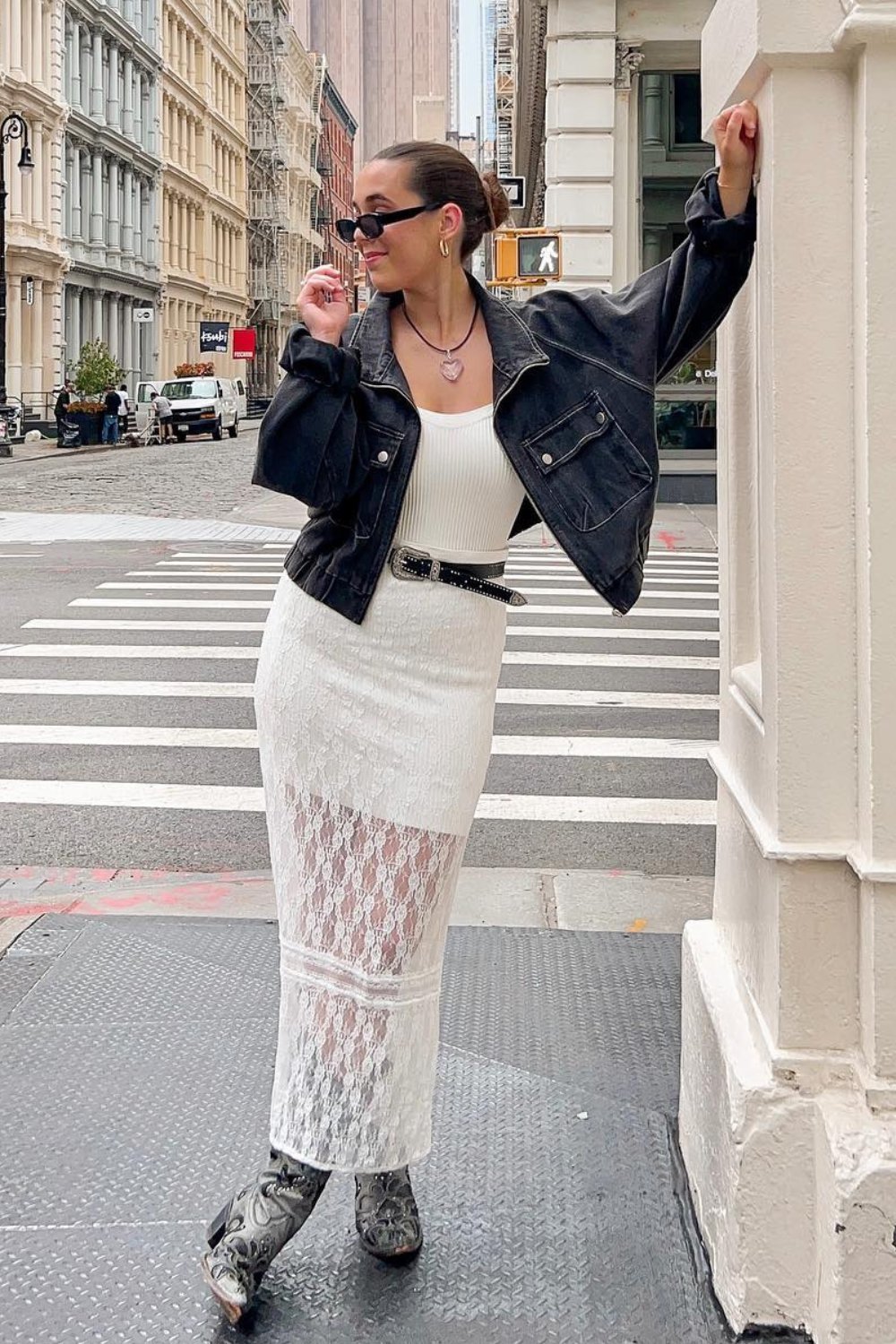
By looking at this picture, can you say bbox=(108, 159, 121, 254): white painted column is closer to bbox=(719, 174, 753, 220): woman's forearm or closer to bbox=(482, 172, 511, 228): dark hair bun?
bbox=(482, 172, 511, 228): dark hair bun

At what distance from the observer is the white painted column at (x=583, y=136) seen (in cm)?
2247

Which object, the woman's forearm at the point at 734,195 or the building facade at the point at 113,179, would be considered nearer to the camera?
the woman's forearm at the point at 734,195

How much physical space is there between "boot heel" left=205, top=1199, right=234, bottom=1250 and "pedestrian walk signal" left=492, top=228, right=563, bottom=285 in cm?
1527

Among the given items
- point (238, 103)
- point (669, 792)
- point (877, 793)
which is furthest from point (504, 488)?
point (238, 103)

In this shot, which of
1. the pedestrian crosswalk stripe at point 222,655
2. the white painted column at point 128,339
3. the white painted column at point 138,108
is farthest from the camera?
the white painted column at point 138,108

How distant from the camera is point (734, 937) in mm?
2996

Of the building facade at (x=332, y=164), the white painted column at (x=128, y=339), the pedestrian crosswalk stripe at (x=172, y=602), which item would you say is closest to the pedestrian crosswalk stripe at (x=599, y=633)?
the pedestrian crosswalk stripe at (x=172, y=602)

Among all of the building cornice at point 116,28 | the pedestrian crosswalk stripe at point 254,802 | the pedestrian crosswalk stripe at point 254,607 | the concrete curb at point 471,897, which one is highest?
the building cornice at point 116,28

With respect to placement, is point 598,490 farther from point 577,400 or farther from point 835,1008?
point 835,1008

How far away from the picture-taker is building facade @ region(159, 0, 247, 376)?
74562mm

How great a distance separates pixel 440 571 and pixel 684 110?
24621mm

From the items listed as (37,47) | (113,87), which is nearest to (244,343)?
(113,87)

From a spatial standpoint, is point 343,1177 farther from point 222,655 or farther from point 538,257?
point 538,257

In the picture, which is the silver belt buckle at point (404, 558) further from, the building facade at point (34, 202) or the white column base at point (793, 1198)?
the building facade at point (34, 202)
